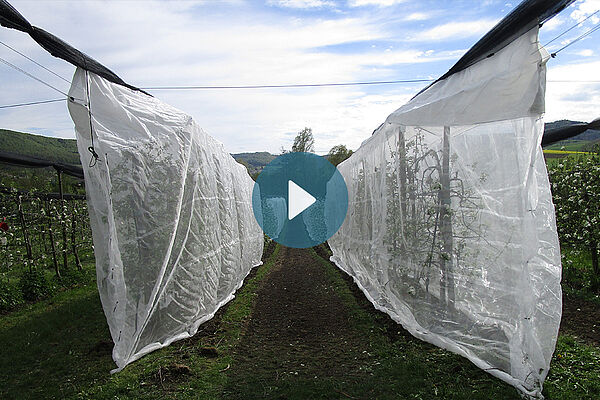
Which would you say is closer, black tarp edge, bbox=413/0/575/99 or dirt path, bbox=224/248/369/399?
black tarp edge, bbox=413/0/575/99

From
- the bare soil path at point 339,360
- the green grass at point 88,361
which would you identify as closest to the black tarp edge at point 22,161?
the green grass at point 88,361

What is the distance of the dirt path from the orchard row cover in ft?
2.51

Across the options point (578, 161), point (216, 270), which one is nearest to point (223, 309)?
point (216, 270)

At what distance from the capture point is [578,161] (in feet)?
18.6

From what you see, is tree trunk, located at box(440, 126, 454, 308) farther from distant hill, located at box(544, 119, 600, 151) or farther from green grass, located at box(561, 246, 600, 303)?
green grass, located at box(561, 246, 600, 303)

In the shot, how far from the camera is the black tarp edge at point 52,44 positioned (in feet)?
8.46

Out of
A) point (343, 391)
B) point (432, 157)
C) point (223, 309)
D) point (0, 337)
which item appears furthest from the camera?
point (223, 309)

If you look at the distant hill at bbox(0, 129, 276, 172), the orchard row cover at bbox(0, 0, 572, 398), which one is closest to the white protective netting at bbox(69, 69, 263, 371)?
the orchard row cover at bbox(0, 0, 572, 398)

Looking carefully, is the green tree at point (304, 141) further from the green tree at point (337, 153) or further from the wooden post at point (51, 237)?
the wooden post at point (51, 237)

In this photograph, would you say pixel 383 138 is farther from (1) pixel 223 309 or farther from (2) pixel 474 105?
(1) pixel 223 309

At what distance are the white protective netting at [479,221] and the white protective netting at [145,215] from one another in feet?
8.16

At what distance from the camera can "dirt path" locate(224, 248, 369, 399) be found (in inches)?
125

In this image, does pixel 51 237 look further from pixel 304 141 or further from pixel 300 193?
pixel 304 141

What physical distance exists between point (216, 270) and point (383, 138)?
10.0ft
